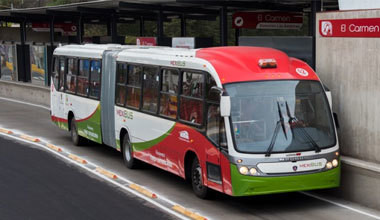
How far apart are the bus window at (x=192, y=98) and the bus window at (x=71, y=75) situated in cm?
777

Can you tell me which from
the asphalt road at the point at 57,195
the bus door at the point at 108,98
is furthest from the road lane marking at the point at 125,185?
the bus door at the point at 108,98

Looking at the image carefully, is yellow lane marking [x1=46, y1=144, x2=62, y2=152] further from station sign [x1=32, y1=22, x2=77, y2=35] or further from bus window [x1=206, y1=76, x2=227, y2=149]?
station sign [x1=32, y1=22, x2=77, y2=35]

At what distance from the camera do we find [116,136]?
61.0 ft

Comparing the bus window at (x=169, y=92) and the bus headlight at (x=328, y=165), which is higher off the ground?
the bus window at (x=169, y=92)

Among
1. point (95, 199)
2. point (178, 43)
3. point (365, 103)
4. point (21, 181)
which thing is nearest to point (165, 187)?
point (95, 199)

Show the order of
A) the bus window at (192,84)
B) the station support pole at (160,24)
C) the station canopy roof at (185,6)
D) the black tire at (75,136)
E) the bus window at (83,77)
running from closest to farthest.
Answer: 1. the bus window at (192,84)
2. the bus window at (83,77)
3. the black tire at (75,136)
4. the station canopy roof at (185,6)
5. the station support pole at (160,24)

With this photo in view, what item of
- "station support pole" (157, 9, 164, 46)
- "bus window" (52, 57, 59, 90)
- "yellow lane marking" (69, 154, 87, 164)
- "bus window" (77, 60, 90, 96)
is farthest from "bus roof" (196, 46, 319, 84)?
"station support pole" (157, 9, 164, 46)

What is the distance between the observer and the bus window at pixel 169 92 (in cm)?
1524

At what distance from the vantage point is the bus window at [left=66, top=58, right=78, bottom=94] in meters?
21.9

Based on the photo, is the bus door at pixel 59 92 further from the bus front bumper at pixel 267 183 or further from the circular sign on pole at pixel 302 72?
the bus front bumper at pixel 267 183

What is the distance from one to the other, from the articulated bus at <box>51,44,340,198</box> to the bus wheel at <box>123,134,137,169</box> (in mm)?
643

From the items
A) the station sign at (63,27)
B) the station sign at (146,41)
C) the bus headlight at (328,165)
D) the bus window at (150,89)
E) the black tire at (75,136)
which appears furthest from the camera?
the station sign at (63,27)

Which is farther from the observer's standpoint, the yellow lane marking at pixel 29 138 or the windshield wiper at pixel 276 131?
the yellow lane marking at pixel 29 138

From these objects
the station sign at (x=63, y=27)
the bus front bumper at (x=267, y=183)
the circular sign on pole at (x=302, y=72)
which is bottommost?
the bus front bumper at (x=267, y=183)
